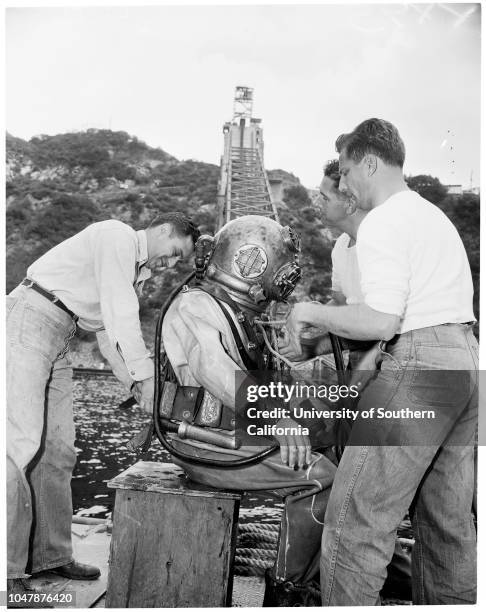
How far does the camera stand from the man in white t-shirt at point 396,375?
1787mm

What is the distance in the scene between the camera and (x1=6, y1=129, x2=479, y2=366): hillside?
386 inches

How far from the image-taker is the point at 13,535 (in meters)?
2.36

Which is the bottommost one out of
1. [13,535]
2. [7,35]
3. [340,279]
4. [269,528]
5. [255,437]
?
[269,528]

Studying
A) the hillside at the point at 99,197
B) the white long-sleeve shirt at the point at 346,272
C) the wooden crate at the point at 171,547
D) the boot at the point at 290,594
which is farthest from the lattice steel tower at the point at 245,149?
the boot at the point at 290,594

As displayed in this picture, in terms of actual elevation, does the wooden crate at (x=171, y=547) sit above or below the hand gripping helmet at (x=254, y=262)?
below

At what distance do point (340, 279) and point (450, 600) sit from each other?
1.47 metres

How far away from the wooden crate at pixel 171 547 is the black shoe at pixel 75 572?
0.54 m

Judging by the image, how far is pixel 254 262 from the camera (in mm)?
2377

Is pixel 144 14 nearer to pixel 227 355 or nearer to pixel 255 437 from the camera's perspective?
pixel 227 355

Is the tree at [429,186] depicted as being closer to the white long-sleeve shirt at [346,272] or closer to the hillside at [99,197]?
the white long-sleeve shirt at [346,272]

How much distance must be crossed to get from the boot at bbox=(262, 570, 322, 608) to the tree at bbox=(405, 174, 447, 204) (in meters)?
1.64

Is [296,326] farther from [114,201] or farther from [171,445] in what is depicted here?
[114,201]

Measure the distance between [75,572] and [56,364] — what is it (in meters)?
0.90

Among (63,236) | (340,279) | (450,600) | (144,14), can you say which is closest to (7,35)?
(144,14)
